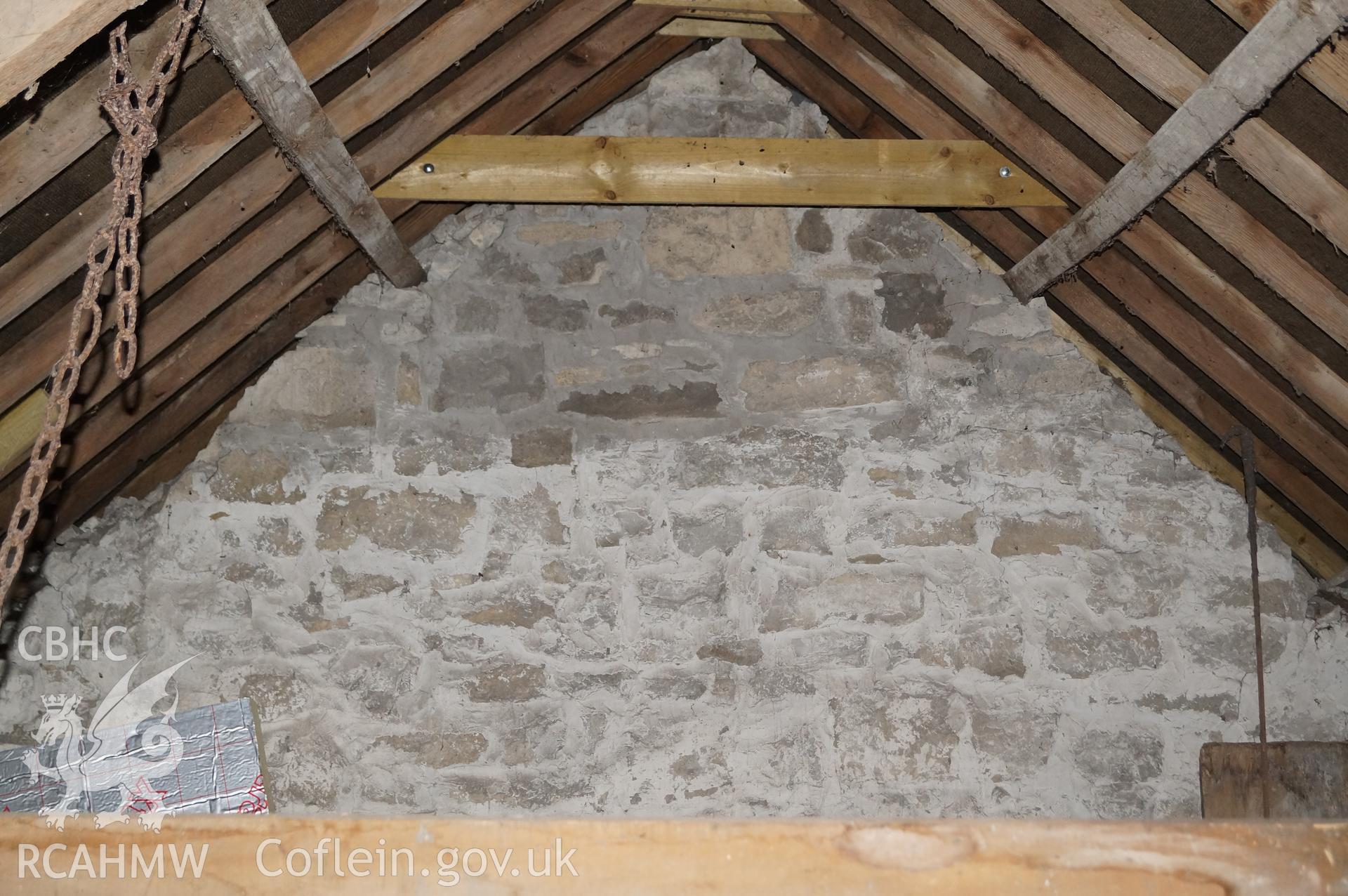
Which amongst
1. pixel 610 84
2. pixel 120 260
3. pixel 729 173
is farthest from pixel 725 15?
pixel 120 260

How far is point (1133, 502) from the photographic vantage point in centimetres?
320

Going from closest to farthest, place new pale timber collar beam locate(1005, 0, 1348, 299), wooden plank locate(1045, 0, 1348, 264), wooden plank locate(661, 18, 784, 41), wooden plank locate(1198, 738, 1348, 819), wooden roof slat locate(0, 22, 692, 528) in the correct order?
new pale timber collar beam locate(1005, 0, 1348, 299), wooden plank locate(1045, 0, 1348, 264), wooden roof slat locate(0, 22, 692, 528), wooden plank locate(1198, 738, 1348, 819), wooden plank locate(661, 18, 784, 41)

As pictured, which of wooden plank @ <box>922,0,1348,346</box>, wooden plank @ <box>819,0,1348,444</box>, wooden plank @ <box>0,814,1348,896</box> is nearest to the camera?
wooden plank @ <box>0,814,1348,896</box>

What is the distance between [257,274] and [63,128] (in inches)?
30.8

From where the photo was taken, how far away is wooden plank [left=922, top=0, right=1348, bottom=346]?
2.37 metres

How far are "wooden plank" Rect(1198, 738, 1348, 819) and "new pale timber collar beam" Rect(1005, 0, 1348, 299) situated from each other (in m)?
1.41

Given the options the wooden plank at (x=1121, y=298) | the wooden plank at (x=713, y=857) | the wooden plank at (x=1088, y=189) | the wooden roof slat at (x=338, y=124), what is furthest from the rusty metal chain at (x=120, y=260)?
the wooden plank at (x=1121, y=298)

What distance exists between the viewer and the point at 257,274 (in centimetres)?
270

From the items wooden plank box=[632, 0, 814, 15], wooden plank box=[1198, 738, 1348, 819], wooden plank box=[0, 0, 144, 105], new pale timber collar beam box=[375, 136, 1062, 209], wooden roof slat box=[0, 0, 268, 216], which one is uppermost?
wooden plank box=[632, 0, 814, 15]

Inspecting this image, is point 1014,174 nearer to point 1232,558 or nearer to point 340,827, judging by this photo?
point 1232,558

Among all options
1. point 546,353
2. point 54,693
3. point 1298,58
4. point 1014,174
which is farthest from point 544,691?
point 1298,58

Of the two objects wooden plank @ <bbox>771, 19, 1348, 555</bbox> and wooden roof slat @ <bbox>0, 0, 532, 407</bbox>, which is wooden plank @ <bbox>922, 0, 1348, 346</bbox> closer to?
wooden plank @ <bbox>771, 19, 1348, 555</bbox>

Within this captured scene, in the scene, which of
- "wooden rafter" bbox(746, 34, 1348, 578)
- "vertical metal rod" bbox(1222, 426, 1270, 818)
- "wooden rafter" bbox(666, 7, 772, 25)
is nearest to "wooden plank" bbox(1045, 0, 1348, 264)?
"wooden rafter" bbox(746, 34, 1348, 578)

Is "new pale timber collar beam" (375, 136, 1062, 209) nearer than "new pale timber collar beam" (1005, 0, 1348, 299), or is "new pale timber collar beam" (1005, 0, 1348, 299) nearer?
"new pale timber collar beam" (1005, 0, 1348, 299)
